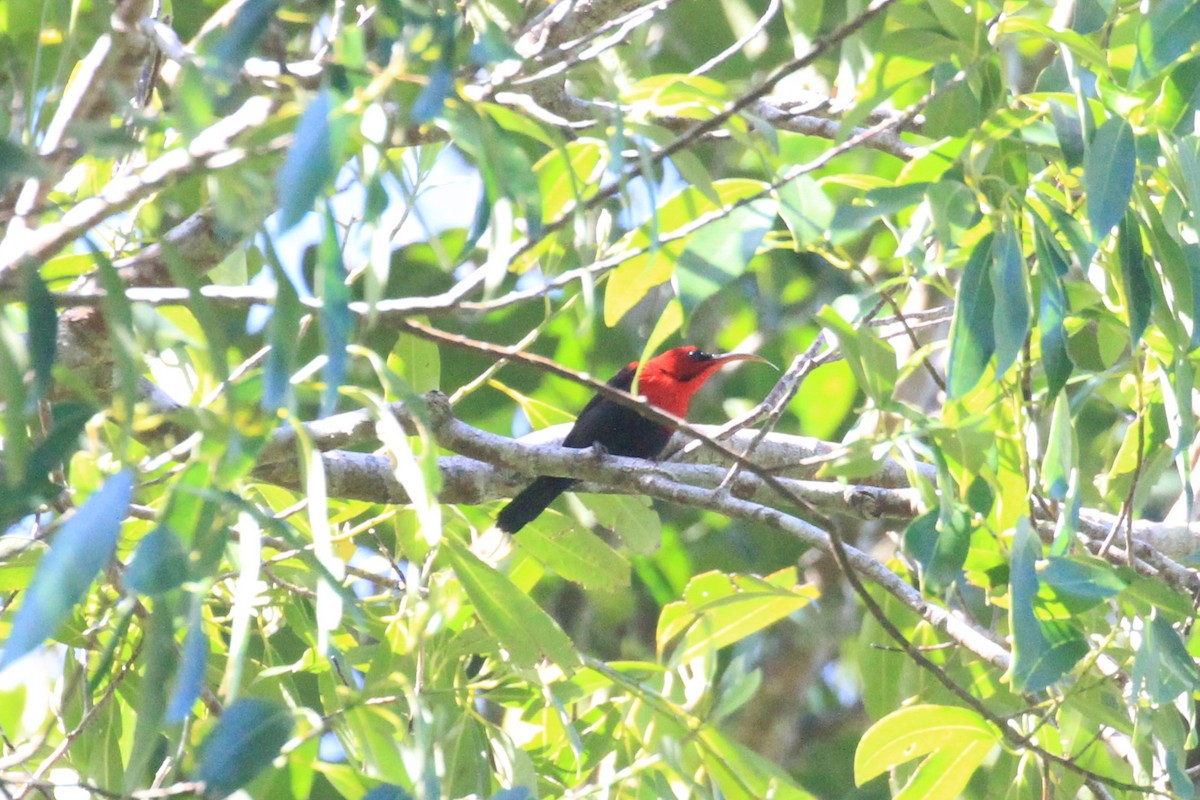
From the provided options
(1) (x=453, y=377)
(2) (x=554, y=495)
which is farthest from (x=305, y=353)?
(2) (x=554, y=495)

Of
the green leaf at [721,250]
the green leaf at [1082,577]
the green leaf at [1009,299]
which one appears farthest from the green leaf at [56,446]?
the green leaf at [1082,577]

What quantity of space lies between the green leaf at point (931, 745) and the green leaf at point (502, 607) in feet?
2.56

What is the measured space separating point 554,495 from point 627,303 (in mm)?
2071

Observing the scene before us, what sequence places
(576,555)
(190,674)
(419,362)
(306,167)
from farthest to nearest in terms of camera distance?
A: (576,555), (419,362), (190,674), (306,167)

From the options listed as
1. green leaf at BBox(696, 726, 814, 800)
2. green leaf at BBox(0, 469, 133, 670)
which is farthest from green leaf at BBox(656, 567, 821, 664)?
green leaf at BBox(0, 469, 133, 670)

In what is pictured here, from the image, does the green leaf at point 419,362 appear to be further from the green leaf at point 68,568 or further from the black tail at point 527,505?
the green leaf at point 68,568

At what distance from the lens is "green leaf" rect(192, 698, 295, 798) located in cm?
173

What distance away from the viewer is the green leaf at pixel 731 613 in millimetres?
2910

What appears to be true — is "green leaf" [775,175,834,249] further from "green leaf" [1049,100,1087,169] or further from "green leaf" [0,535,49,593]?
"green leaf" [0,535,49,593]

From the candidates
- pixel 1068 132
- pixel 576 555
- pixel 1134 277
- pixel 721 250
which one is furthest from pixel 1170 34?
pixel 576 555

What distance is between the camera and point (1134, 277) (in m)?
2.54

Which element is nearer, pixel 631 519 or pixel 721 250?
pixel 721 250

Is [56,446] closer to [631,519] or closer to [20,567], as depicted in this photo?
[20,567]

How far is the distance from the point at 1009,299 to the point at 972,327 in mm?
170
